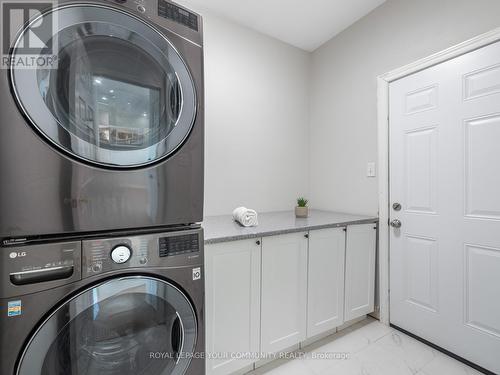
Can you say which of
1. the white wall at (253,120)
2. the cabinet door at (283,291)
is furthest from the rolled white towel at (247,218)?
the white wall at (253,120)

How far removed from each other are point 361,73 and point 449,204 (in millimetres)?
1313

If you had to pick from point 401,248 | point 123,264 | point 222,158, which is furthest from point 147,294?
point 401,248

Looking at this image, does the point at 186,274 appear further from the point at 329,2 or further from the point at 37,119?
the point at 329,2

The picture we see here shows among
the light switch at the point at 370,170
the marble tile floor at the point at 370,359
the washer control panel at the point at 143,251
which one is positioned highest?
the light switch at the point at 370,170

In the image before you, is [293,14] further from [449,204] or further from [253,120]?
[449,204]

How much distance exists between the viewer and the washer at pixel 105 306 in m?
0.68

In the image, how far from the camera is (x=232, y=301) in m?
1.29

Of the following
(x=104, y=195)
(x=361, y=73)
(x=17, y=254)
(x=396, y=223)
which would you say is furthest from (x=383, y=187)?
(x=17, y=254)

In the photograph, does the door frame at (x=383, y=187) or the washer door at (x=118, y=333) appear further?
the door frame at (x=383, y=187)

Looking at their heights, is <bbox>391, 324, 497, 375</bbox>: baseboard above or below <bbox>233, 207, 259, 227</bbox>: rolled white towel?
below

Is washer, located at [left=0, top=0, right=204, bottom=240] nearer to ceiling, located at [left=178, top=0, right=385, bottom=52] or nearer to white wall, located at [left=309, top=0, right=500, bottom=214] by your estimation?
ceiling, located at [left=178, top=0, right=385, bottom=52]

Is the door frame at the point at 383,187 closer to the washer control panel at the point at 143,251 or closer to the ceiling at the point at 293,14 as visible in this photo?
the ceiling at the point at 293,14

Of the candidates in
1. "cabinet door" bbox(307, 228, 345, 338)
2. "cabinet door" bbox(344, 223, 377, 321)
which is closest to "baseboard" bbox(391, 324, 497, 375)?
"cabinet door" bbox(344, 223, 377, 321)

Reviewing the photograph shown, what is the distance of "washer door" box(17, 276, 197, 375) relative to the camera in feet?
2.35
